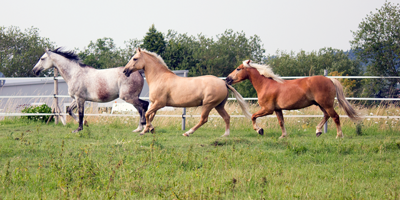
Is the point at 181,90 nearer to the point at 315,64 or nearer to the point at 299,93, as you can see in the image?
the point at 299,93

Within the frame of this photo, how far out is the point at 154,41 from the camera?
38.4 metres

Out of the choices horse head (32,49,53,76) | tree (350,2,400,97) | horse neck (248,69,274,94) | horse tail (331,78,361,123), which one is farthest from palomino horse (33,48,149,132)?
tree (350,2,400,97)

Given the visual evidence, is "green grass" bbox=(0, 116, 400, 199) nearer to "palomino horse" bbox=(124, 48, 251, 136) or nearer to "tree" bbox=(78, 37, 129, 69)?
"palomino horse" bbox=(124, 48, 251, 136)

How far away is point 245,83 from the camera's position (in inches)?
1113

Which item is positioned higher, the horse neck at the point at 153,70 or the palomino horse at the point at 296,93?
the horse neck at the point at 153,70

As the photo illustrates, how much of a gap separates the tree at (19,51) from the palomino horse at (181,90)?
125ft

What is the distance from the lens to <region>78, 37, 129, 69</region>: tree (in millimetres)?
43969

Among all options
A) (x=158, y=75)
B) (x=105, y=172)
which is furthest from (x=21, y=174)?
(x=158, y=75)

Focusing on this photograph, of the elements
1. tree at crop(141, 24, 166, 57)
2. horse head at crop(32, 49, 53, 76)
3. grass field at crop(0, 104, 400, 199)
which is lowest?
grass field at crop(0, 104, 400, 199)

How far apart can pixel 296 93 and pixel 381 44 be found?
1835cm

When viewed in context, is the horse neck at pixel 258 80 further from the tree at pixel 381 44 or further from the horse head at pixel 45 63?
the tree at pixel 381 44

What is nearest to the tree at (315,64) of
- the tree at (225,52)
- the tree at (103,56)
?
the tree at (225,52)

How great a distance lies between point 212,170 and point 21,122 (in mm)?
8136

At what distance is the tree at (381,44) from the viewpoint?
2233 centimetres
